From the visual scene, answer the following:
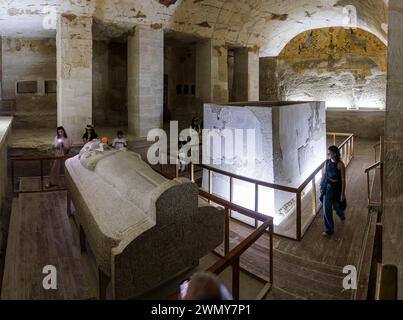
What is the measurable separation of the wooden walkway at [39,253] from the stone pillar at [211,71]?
Result: 22.6ft

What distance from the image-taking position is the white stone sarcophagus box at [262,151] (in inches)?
222

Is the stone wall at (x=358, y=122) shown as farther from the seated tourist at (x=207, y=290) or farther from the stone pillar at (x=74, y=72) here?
the seated tourist at (x=207, y=290)

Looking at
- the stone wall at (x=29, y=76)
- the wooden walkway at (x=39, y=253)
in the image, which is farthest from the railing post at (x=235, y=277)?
the stone wall at (x=29, y=76)

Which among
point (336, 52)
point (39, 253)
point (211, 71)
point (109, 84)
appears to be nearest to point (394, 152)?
point (39, 253)

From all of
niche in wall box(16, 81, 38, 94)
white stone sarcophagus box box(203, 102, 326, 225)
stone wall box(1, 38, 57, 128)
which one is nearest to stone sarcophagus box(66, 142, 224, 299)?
white stone sarcophagus box box(203, 102, 326, 225)

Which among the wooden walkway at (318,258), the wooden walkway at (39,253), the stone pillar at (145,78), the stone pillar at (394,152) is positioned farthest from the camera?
the stone pillar at (145,78)

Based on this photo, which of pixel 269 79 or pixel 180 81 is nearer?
pixel 180 81

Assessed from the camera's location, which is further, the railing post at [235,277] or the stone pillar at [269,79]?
the stone pillar at [269,79]

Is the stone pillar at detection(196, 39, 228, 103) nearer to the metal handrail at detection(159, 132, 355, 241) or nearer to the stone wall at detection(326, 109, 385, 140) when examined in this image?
the metal handrail at detection(159, 132, 355, 241)

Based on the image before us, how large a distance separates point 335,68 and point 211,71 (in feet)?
22.1

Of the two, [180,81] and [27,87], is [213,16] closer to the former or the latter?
[180,81]

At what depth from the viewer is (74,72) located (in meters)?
8.53

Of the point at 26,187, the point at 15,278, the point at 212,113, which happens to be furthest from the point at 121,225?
the point at 26,187

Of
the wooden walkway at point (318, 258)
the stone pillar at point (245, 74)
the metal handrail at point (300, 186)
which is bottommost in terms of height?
Result: the wooden walkway at point (318, 258)
